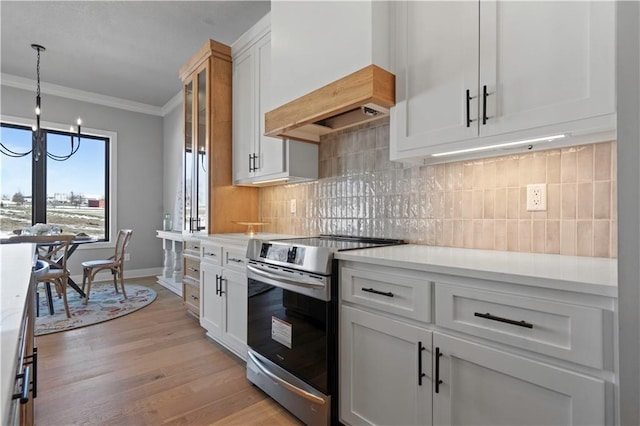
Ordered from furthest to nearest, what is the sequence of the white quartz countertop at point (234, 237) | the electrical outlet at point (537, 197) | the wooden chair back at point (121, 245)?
1. the wooden chair back at point (121, 245)
2. the white quartz countertop at point (234, 237)
3. the electrical outlet at point (537, 197)

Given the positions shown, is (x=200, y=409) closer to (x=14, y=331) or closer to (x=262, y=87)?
(x=14, y=331)

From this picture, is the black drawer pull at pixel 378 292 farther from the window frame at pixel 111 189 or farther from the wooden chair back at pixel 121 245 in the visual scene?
the window frame at pixel 111 189

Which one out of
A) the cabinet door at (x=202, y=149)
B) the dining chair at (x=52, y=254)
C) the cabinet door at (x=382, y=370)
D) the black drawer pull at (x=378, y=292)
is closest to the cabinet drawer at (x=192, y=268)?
the cabinet door at (x=202, y=149)

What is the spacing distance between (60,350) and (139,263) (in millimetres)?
3011

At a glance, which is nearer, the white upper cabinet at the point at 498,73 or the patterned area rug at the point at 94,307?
the white upper cabinet at the point at 498,73

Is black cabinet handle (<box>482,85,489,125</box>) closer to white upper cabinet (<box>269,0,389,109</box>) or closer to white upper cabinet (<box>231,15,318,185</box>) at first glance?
white upper cabinet (<box>269,0,389,109</box>)

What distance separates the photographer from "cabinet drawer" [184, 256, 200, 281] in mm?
3182

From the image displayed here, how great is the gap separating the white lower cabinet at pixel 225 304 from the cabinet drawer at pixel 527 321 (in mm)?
1463

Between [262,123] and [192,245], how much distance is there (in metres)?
1.44

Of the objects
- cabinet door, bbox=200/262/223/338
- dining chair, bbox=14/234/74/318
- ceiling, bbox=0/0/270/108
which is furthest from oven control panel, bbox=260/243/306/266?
dining chair, bbox=14/234/74/318

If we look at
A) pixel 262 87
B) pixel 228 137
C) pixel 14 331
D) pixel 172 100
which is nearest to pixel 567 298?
pixel 14 331

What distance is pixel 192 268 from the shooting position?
3.28m

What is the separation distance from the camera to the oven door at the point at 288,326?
1.64m

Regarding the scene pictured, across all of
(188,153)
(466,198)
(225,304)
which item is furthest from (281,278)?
(188,153)
